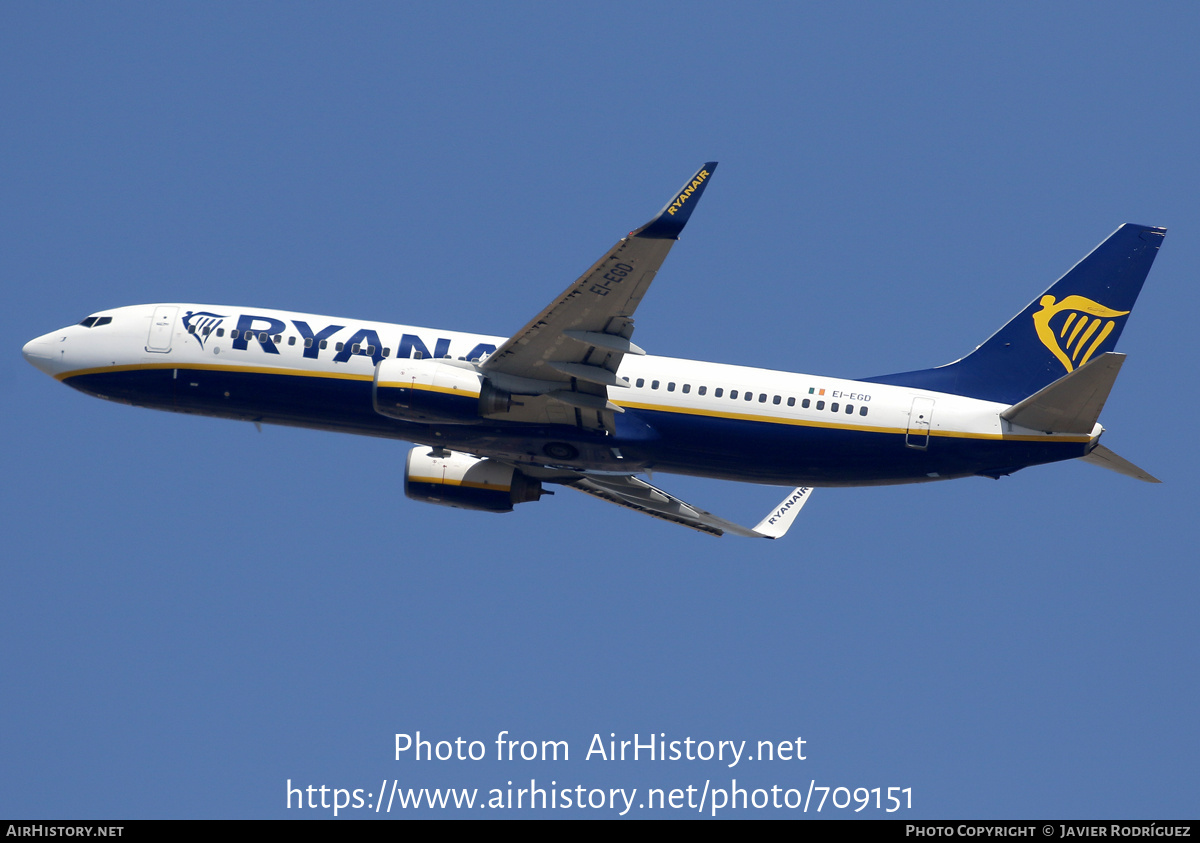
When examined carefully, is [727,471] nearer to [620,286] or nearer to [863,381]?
[863,381]

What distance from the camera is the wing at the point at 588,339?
33.8m

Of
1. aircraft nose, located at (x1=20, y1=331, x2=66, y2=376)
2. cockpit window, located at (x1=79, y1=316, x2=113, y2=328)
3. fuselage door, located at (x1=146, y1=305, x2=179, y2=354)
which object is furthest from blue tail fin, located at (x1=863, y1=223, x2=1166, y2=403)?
aircraft nose, located at (x1=20, y1=331, x2=66, y2=376)

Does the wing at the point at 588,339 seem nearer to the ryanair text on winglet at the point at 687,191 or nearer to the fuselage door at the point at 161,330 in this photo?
the ryanair text on winglet at the point at 687,191

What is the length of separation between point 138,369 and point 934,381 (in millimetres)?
25652

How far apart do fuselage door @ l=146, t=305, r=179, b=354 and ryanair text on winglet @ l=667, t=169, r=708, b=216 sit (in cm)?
1848

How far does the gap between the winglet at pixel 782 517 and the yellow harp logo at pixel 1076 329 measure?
10.5 meters

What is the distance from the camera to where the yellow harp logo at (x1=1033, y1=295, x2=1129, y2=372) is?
41.6m

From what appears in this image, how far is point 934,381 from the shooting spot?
1645 inches

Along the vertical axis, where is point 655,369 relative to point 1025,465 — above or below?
above

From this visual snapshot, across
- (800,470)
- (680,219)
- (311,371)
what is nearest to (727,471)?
(800,470)

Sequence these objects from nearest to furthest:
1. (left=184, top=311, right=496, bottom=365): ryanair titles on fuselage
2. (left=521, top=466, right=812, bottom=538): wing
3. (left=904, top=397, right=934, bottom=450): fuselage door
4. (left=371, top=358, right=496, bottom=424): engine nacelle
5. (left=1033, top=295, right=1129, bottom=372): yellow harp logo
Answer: (left=371, top=358, right=496, bottom=424): engine nacelle
(left=904, top=397, right=934, bottom=450): fuselage door
(left=184, top=311, right=496, bottom=365): ryanair titles on fuselage
(left=1033, top=295, right=1129, bottom=372): yellow harp logo
(left=521, top=466, right=812, bottom=538): wing

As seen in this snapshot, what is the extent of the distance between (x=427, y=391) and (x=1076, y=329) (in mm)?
20555

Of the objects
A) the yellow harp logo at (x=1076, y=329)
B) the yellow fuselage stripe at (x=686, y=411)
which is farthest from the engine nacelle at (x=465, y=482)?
the yellow harp logo at (x=1076, y=329)

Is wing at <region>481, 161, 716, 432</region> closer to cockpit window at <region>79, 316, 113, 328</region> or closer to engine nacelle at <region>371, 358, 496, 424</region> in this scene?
engine nacelle at <region>371, 358, 496, 424</region>
